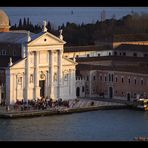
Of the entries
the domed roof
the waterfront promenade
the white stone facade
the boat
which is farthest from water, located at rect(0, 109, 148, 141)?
the domed roof

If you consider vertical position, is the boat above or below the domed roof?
below

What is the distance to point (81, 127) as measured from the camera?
825 centimetres

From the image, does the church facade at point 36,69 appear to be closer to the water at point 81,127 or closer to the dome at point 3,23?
the dome at point 3,23

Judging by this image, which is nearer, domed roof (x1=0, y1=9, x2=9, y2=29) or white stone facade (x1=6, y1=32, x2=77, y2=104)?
white stone facade (x1=6, y1=32, x2=77, y2=104)

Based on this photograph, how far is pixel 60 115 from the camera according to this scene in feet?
32.1

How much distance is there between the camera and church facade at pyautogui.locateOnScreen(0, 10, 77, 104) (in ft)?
35.6

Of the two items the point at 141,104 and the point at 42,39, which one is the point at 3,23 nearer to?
the point at 42,39

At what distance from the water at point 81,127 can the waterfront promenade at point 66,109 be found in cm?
18

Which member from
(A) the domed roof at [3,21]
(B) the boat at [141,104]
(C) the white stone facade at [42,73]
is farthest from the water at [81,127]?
(A) the domed roof at [3,21]


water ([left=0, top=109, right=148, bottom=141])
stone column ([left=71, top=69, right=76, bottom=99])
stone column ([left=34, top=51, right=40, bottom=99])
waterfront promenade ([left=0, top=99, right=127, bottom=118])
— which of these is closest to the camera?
water ([left=0, top=109, right=148, bottom=141])

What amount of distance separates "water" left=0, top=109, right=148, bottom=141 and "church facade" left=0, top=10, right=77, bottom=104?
4.82 feet

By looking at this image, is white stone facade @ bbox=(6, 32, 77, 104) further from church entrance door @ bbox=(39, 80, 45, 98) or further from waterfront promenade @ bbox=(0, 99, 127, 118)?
waterfront promenade @ bbox=(0, 99, 127, 118)
